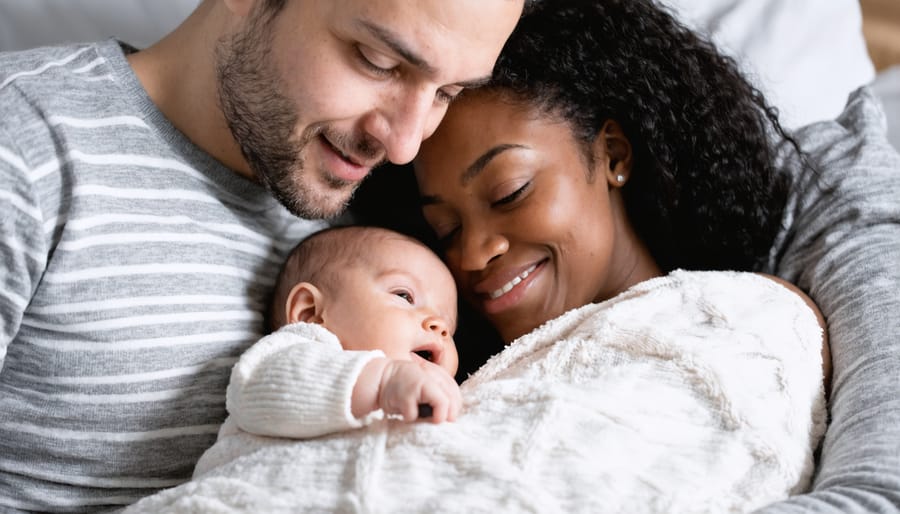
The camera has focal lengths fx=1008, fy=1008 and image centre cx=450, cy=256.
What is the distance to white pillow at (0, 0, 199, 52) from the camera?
1.85 meters

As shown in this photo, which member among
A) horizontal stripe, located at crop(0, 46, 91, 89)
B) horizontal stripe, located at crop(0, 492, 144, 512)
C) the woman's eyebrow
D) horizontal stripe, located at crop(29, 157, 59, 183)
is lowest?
horizontal stripe, located at crop(0, 492, 144, 512)

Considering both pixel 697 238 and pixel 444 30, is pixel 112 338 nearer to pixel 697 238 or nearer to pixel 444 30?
pixel 444 30

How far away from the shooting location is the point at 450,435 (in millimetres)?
1148

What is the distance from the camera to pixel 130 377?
51.6 inches

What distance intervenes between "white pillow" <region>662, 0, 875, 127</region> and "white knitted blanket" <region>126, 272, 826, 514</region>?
0.86 metres

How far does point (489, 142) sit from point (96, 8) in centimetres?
85

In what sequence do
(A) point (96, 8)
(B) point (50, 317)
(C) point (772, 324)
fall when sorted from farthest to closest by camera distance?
(A) point (96, 8), (C) point (772, 324), (B) point (50, 317)

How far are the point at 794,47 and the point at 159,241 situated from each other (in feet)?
5.00

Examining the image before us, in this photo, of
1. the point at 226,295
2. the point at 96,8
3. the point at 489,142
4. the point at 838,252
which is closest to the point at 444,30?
the point at 489,142

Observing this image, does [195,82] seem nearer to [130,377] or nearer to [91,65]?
[91,65]

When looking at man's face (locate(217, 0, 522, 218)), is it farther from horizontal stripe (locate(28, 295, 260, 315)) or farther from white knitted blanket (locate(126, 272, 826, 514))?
white knitted blanket (locate(126, 272, 826, 514))

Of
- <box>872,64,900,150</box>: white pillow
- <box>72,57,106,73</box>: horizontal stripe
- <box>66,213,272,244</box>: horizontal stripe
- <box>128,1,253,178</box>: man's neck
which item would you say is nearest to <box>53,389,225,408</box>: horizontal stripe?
<box>66,213,272,244</box>: horizontal stripe

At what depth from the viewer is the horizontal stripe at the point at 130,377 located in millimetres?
1287

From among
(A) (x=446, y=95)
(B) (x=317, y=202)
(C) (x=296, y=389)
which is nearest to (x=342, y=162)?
(B) (x=317, y=202)
